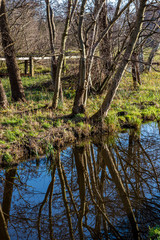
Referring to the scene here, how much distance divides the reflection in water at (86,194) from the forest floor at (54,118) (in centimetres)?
53

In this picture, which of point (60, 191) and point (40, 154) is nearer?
point (60, 191)

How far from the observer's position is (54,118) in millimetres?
10523

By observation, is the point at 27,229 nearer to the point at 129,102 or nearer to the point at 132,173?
the point at 132,173

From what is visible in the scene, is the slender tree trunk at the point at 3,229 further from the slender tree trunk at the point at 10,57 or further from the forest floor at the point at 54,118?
the slender tree trunk at the point at 10,57

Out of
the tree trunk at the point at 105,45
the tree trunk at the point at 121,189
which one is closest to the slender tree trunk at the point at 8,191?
the tree trunk at the point at 121,189

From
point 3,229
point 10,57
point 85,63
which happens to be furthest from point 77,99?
point 3,229

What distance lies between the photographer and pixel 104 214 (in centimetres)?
601

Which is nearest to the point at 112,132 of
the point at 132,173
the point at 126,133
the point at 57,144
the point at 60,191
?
the point at 126,133

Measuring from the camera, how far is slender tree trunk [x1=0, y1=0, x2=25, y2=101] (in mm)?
10930

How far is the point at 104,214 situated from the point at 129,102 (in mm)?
7778

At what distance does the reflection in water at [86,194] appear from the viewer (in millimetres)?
5578

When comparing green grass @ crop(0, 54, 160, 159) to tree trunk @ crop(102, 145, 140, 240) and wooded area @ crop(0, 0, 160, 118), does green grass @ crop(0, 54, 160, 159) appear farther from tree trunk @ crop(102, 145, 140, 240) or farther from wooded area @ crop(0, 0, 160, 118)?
tree trunk @ crop(102, 145, 140, 240)

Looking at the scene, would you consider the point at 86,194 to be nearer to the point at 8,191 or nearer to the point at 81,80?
the point at 8,191

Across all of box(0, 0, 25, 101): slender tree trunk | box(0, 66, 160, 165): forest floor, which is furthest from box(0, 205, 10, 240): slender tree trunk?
box(0, 0, 25, 101): slender tree trunk
